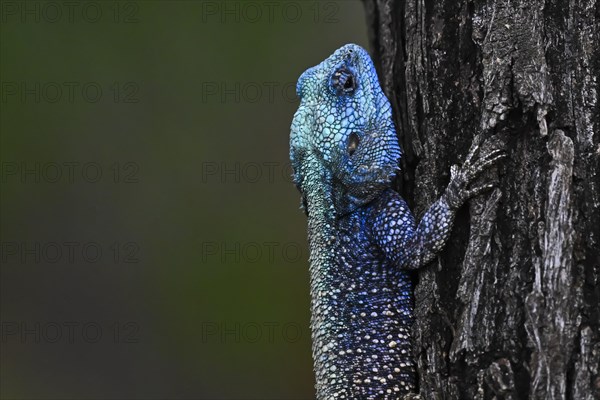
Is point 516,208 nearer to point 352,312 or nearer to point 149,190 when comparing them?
point 352,312

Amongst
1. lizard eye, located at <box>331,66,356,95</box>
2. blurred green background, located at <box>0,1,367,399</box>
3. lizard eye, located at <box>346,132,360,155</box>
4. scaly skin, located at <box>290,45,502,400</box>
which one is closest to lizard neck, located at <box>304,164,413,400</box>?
scaly skin, located at <box>290,45,502,400</box>

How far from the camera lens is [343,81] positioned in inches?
150

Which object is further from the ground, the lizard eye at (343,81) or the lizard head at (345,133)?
the lizard eye at (343,81)

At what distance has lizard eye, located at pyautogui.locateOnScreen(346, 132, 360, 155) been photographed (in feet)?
12.2

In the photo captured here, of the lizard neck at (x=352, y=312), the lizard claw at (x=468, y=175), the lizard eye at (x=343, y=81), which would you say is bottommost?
the lizard neck at (x=352, y=312)

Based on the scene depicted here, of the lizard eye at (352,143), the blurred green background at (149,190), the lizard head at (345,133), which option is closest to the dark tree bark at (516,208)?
the lizard head at (345,133)

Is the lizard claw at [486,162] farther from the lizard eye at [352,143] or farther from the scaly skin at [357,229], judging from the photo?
the lizard eye at [352,143]

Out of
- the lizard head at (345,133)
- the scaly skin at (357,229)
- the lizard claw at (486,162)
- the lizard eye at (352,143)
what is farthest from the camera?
the lizard eye at (352,143)

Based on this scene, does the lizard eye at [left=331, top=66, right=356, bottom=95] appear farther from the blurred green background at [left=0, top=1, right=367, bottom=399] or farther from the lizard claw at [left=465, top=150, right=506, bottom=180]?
the blurred green background at [left=0, top=1, right=367, bottom=399]

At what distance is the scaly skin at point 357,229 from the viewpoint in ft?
10.4

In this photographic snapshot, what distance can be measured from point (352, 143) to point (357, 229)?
483mm

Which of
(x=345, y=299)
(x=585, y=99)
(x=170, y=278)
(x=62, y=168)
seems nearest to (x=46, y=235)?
(x=62, y=168)

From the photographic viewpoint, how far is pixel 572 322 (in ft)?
7.76

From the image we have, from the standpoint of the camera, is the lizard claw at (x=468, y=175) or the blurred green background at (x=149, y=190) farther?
the blurred green background at (x=149, y=190)
